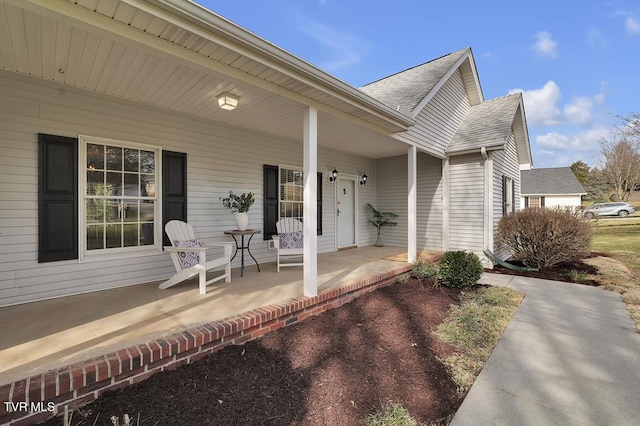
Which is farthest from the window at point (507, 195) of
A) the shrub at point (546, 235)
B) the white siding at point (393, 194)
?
the white siding at point (393, 194)

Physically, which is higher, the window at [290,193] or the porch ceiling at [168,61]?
the porch ceiling at [168,61]

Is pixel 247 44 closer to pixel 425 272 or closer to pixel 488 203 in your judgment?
pixel 425 272

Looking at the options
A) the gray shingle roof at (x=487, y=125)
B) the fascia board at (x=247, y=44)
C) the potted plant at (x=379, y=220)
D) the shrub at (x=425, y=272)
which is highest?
the gray shingle roof at (x=487, y=125)

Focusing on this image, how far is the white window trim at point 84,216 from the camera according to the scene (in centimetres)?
Answer: 360

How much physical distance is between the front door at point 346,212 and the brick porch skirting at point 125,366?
4346 mm

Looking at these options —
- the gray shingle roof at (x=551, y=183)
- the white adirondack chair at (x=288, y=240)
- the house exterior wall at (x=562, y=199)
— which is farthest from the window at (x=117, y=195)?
the gray shingle roof at (x=551, y=183)

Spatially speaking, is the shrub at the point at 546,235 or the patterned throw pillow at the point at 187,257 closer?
the patterned throw pillow at the point at 187,257

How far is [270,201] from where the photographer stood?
572 centimetres

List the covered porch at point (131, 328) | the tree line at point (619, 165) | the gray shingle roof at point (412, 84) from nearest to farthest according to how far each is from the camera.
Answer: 1. the covered porch at point (131, 328)
2. the gray shingle roof at point (412, 84)
3. the tree line at point (619, 165)

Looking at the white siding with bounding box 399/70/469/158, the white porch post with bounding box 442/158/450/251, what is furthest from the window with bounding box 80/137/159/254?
the white porch post with bounding box 442/158/450/251

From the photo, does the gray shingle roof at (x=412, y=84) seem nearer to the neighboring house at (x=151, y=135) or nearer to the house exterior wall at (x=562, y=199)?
the neighboring house at (x=151, y=135)

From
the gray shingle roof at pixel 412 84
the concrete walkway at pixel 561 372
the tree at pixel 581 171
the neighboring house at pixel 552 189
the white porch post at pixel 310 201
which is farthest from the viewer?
the tree at pixel 581 171

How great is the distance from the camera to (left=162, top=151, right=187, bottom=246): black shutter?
429cm

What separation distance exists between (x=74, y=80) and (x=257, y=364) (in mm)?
3674
